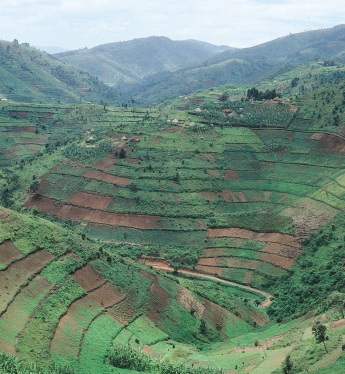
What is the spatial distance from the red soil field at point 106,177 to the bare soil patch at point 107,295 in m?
43.4

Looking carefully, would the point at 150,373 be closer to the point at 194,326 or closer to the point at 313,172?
the point at 194,326

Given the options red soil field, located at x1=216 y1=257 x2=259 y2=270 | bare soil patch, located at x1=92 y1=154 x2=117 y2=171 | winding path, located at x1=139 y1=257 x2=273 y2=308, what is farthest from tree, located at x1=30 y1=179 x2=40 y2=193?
red soil field, located at x1=216 y1=257 x2=259 y2=270

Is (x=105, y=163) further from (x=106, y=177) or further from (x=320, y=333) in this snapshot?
(x=320, y=333)

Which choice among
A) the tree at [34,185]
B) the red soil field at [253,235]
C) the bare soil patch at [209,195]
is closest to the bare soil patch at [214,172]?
the bare soil patch at [209,195]

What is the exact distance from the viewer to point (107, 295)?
2376 inches

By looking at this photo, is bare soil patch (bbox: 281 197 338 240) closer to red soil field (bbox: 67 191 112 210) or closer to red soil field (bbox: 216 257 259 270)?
red soil field (bbox: 216 257 259 270)

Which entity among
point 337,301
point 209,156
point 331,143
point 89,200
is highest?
point 331,143

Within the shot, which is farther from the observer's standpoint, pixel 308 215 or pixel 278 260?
pixel 308 215

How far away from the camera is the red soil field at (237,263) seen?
269 feet

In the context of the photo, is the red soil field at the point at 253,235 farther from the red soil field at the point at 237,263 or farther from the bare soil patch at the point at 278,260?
the red soil field at the point at 237,263

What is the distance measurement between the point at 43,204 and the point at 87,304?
2049 inches

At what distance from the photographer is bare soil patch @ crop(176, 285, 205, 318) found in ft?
214

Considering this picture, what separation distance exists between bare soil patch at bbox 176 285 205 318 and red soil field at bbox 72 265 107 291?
1136 centimetres

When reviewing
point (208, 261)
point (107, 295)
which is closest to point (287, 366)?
point (107, 295)
